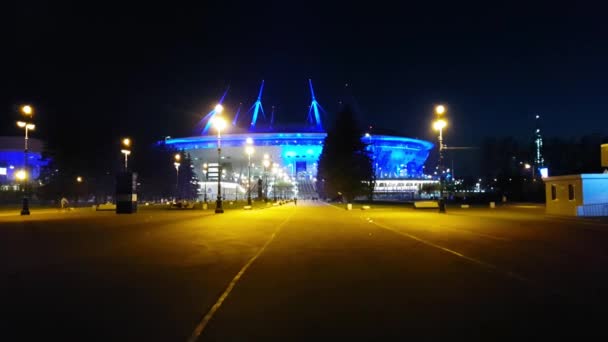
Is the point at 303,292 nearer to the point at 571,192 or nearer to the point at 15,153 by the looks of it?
the point at 571,192

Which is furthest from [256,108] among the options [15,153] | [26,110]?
[26,110]

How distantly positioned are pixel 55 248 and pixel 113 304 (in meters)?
8.96

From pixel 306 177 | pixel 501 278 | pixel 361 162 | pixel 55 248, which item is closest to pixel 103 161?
pixel 361 162

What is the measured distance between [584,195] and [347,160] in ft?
145

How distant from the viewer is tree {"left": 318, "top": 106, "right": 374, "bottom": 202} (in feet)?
247

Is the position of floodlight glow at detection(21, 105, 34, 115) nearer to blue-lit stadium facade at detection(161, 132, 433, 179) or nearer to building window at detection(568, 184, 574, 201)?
building window at detection(568, 184, 574, 201)

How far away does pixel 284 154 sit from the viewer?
171125 mm

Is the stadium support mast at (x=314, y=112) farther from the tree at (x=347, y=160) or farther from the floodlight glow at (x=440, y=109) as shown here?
the floodlight glow at (x=440, y=109)

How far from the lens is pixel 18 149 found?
13025cm

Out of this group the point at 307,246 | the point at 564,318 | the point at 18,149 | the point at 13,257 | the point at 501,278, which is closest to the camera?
the point at 564,318

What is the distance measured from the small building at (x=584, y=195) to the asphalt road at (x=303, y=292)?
67.7ft

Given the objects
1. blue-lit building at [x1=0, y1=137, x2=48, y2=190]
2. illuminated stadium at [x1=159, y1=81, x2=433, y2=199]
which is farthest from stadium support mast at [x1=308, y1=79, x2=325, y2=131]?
blue-lit building at [x1=0, y1=137, x2=48, y2=190]

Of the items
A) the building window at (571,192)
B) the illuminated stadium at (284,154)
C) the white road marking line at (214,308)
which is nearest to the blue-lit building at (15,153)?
the illuminated stadium at (284,154)

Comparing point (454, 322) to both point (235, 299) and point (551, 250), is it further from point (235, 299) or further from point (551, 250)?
point (551, 250)
